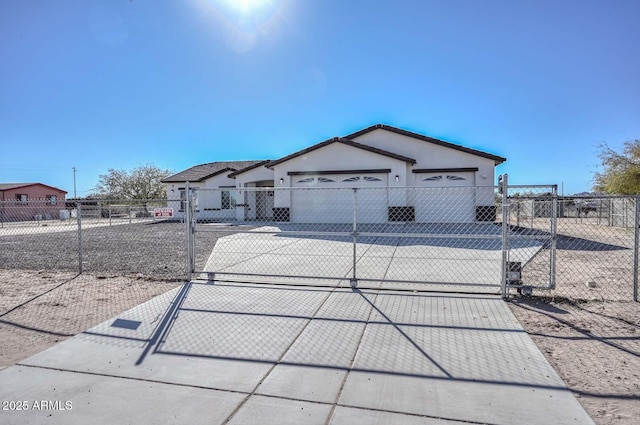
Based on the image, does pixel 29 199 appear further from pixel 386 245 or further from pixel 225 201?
pixel 386 245

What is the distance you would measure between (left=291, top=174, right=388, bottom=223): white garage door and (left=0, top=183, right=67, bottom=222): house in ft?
74.3

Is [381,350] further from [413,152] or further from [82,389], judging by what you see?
[413,152]

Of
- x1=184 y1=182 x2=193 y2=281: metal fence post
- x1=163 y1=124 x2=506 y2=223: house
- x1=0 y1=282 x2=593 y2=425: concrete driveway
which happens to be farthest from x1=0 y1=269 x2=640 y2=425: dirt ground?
x1=163 y1=124 x2=506 y2=223: house

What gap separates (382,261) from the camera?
941cm

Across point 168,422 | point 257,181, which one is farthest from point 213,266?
point 257,181

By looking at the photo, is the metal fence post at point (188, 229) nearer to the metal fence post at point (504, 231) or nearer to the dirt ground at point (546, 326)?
the dirt ground at point (546, 326)

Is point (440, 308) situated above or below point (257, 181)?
below

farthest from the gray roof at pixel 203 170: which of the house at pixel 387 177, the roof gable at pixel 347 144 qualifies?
the house at pixel 387 177

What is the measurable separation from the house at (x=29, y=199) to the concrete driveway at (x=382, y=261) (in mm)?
28397

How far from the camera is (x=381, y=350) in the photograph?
13.2ft

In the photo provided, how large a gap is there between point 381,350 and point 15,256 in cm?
1230

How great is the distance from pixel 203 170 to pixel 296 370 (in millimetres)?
32097

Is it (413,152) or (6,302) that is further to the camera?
(413,152)

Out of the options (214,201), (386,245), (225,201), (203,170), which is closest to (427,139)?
(386,245)
